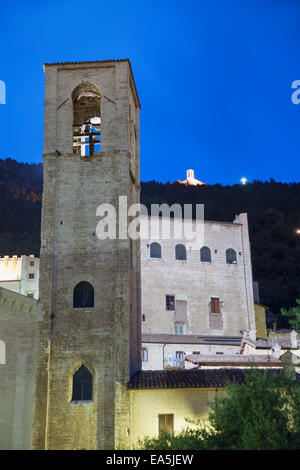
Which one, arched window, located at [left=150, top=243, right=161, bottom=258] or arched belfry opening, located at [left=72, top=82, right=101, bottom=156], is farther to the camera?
arched window, located at [left=150, top=243, right=161, bottom=258]

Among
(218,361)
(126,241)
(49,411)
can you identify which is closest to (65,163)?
(126,241)

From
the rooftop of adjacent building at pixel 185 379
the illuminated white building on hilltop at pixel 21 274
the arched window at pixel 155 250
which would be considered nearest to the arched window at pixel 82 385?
the rooftop of adjacent building at pixel 185 379

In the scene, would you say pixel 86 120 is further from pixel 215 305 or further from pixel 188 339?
pixel 215 305

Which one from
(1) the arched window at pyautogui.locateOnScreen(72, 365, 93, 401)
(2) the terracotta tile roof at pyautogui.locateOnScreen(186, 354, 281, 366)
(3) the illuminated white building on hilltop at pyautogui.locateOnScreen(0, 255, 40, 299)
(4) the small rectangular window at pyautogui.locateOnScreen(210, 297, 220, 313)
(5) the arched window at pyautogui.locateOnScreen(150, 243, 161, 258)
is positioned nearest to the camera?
(1) the arched window at pyautogui.locateOnScreen(72, 365, 93, 401)

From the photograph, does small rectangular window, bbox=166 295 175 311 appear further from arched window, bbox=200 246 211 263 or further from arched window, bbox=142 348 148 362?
arched window, bbox=142 348 148 362

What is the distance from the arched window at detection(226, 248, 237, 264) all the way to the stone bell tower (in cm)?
2024

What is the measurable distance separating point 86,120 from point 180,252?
62.4ft

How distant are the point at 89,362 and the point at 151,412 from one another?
112 inches

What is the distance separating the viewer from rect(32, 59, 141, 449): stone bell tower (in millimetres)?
19250

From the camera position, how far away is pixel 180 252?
42.2 m

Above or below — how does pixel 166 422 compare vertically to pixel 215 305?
below

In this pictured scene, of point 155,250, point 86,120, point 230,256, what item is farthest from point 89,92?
point 230,256

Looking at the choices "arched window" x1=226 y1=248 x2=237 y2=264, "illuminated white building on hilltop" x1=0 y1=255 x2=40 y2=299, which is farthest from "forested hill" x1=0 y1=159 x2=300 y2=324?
"arched window" x1=226 y1=248 x2=237 y2=264
